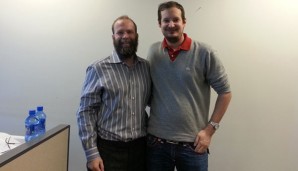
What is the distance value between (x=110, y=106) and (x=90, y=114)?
13 centimetres

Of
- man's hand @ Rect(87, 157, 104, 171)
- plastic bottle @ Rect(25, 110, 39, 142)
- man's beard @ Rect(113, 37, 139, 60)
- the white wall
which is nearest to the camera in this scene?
man's hand @ Rect(87, 157, 104, 171)

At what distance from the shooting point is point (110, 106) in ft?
4.95

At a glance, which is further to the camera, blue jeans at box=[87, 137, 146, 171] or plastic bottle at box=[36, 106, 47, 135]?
plastic bottle at box=[36, 106, 47, 135]

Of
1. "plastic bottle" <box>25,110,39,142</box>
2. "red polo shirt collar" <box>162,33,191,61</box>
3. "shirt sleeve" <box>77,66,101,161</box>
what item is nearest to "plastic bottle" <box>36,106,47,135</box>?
"plastic bottle" <box>25,110,39,142</box>

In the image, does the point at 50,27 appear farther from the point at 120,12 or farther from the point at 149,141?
the point at 149,141

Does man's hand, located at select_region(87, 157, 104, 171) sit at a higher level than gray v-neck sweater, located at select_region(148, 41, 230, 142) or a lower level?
lower

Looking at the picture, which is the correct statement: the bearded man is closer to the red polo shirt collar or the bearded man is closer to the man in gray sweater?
the man in gray sweater

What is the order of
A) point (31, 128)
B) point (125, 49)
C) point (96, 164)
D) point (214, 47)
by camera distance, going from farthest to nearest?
point (214, 47) → point (31, 128) → point (125, 49) → point (96, 164)

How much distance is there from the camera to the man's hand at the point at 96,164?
Answer: 1.44 metres

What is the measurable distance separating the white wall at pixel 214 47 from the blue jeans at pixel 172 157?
2.47 feet

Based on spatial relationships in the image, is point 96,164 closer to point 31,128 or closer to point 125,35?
point 31,128

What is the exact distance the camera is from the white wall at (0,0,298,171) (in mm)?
2084

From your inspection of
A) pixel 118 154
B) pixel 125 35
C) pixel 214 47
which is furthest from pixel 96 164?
pixel 214 47

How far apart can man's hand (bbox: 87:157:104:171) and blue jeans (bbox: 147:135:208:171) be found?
292mm
